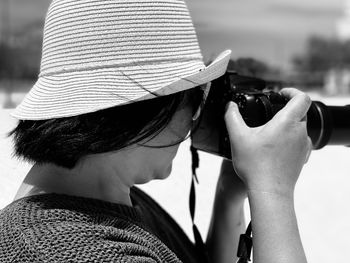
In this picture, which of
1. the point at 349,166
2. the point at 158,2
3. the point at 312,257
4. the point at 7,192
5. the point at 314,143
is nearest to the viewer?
the point at 158,2

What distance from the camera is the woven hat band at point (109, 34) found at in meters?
0.65

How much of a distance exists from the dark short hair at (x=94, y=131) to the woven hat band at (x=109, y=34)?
0.06 m

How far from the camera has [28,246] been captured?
0.58 m

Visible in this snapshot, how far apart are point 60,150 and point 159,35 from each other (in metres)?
0.19

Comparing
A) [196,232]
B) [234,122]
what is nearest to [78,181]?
[234,122]

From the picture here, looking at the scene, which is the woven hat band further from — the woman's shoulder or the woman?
the woman's shoulder

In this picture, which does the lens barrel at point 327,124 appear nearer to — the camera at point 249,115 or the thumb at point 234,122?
the camera at point 249,115

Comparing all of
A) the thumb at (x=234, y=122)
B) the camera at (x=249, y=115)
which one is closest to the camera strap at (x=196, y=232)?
the camera at (x=249, y=115)

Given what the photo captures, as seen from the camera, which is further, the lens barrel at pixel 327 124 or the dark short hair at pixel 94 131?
the lens barrel at pixel 327 124

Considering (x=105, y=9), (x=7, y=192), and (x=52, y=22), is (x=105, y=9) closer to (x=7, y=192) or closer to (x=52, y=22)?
(x=52, y=22)

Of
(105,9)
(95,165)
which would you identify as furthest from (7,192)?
(105,9)

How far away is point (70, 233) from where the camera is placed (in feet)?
1.96

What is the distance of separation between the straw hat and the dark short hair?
0.01m

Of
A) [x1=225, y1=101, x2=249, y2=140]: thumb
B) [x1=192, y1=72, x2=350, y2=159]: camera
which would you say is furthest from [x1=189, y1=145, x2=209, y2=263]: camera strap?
[x1=225, y1=101, x2=249, y2=140]: thumb
